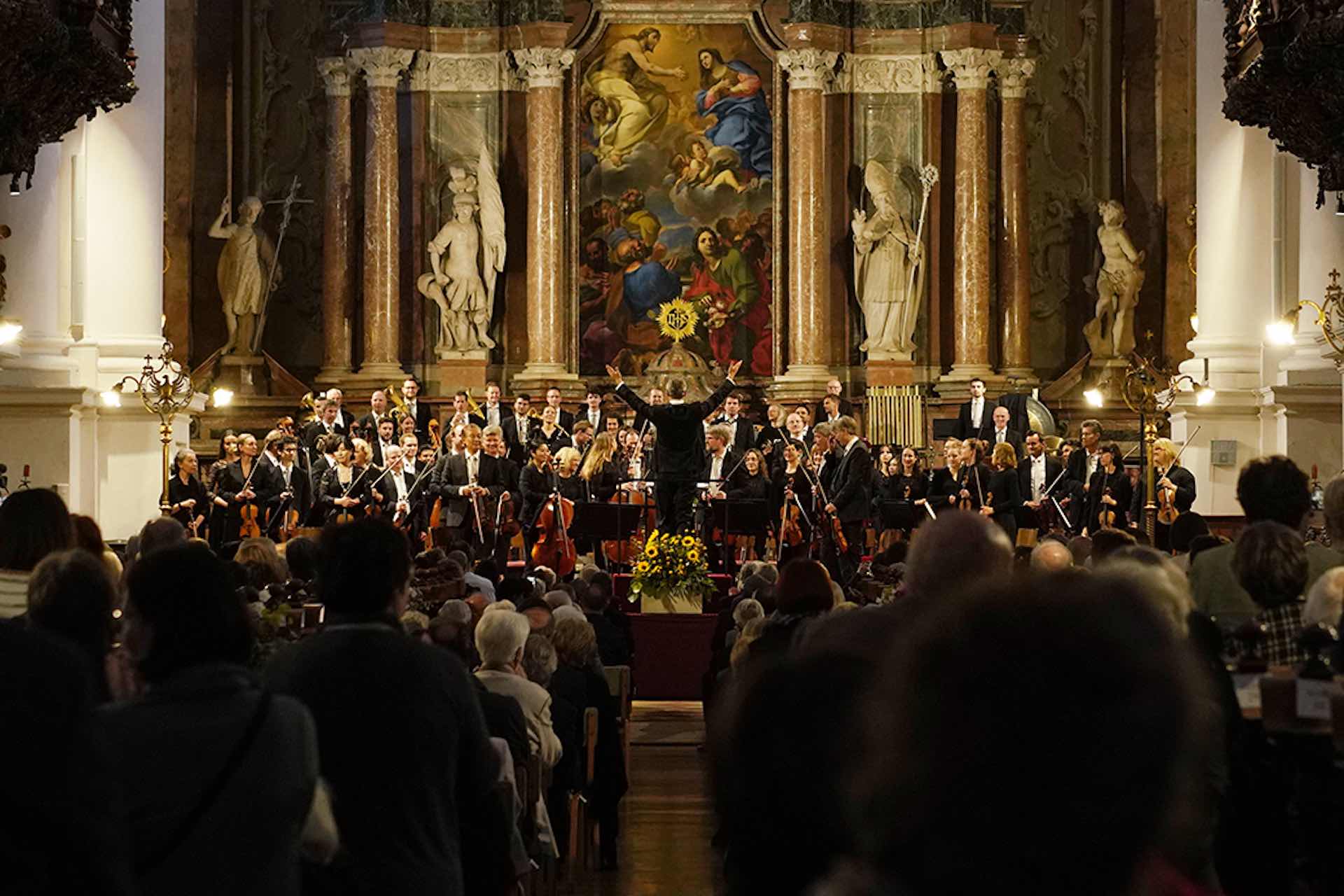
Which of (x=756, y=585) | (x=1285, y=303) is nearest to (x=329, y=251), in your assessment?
(x=1285, y=303)

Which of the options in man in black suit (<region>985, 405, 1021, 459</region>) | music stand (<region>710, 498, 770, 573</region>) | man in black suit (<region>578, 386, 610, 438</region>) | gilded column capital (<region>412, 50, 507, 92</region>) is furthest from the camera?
gilded column capital (<region>412, 50, 507, 92</region>)

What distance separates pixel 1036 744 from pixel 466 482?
1899cm

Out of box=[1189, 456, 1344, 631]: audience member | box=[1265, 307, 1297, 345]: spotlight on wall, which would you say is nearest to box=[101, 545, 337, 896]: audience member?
box=[1189, 456, 1344, 631]: audience member

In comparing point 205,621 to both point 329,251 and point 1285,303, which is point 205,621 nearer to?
point 1285,303

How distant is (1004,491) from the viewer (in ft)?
66.2

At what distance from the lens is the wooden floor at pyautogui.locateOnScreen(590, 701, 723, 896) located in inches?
393

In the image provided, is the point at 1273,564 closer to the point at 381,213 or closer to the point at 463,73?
the point at 381,213

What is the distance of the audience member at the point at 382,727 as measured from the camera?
4.44 meters

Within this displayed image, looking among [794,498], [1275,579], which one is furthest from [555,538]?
[1275,579]

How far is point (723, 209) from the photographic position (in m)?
26.2

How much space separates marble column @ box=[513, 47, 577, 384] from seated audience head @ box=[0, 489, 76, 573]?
63.3ft

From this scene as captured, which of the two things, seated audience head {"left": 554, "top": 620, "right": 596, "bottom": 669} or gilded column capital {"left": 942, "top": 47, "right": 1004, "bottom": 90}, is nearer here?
seated audience head {"left": 554, "top": 620, "right": 596, "bottom": 669}

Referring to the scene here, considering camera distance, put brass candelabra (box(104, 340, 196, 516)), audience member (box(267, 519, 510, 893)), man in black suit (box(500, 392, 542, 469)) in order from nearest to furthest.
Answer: audience member (box(267, 519, 510, 893)) < brass candelabra (box(104, 340, 196, 516)) < man in black suit (box(500, 392, 542, 469))

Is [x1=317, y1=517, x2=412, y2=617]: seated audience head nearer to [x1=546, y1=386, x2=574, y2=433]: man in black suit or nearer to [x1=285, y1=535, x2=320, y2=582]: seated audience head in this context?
[x1=285, y1=535, x2=320, y2=582]: seated audience head
